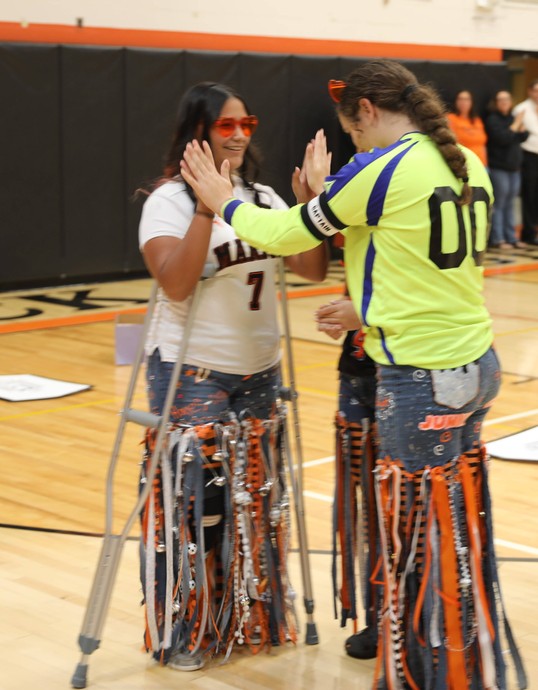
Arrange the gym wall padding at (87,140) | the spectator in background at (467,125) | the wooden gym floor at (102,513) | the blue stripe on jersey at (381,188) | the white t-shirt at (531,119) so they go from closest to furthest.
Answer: the blue stripe on jersey at (381,188), the wooden gym floor at (102,513), the gym wall padding at (87,140), the spectator in background at (467,125), the white t-shirt at (531,119)

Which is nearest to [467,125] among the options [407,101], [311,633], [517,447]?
[517,447]

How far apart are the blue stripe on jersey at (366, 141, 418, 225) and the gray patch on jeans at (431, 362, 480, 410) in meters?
0.40

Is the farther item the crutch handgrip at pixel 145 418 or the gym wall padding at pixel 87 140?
the gym wall padding at pixel 87 140

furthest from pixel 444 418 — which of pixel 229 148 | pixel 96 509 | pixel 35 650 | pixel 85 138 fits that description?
pixel 85 138

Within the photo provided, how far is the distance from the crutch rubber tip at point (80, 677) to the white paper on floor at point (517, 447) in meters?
2.88

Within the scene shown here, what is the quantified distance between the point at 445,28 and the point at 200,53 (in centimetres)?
401

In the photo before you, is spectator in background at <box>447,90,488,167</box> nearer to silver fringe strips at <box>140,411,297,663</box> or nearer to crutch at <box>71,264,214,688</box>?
silver fringe strips at <box>140,411,297,663</box>

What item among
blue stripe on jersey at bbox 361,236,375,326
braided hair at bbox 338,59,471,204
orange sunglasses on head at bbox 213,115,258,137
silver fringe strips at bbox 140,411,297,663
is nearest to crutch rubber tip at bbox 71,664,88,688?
silver fringe strips at bbox 140,411,297,663

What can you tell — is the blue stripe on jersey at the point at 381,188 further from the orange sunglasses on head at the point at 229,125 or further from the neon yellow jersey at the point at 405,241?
the orange sunglasses on head at the point at 229,125

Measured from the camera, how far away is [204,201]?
2994 mm

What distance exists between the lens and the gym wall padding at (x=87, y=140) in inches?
413

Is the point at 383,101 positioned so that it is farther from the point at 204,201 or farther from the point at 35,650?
the point at 35,650

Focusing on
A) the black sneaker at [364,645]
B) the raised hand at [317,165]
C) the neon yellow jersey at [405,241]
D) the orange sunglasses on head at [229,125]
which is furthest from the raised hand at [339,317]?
the black sneaker at [364,645]

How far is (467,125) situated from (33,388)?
8.04 m
